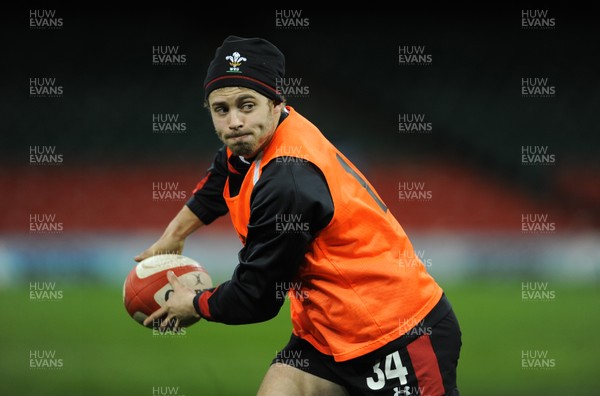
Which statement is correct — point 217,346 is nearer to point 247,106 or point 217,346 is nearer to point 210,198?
point 210,198

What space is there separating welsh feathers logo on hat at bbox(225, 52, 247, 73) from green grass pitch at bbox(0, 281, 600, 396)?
3.08m

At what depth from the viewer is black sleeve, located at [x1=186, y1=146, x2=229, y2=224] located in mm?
3854

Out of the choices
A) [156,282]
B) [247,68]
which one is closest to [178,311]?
[156,282]

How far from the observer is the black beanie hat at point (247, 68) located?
9.23 feet

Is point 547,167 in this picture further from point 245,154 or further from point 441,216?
point 245,154

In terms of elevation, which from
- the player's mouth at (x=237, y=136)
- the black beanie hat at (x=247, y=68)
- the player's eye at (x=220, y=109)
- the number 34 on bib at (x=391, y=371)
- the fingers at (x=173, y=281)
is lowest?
the number 34 on bib at (x=391, y=371)

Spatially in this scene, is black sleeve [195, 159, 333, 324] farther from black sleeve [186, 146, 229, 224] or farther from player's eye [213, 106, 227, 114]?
black sleeve [186, 146, 229, 224]

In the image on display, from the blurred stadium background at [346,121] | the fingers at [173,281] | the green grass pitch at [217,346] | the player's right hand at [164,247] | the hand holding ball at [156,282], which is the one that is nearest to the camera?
the fingers at [173,281]

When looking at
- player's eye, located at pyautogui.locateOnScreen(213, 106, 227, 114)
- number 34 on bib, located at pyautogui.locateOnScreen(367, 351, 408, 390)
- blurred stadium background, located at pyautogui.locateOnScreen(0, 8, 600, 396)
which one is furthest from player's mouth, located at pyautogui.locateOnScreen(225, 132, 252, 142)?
blurred stadium background, located at pyautogui.locateOnScreen(0, 8, 600, 396)

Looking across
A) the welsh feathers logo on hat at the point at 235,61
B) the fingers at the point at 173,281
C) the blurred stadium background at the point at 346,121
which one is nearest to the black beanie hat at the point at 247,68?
the welsh feathers logo on hat at the point at 235,61

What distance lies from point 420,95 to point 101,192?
5414 millimetres

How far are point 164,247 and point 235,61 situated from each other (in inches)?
53.6

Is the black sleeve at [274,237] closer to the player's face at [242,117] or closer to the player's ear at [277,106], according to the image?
the player's face at [242,117]

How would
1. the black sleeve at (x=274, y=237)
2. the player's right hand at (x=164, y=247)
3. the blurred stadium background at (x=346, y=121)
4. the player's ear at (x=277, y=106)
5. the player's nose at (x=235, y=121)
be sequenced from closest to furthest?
the black sleeve at (x=274, y=237) < the player's nose at (x=235, y=121) < the player's ear at (x=277, y=106) < the player's right hand at (x=164, y=247) < the blurred stadium background at (x=346, y=121)
